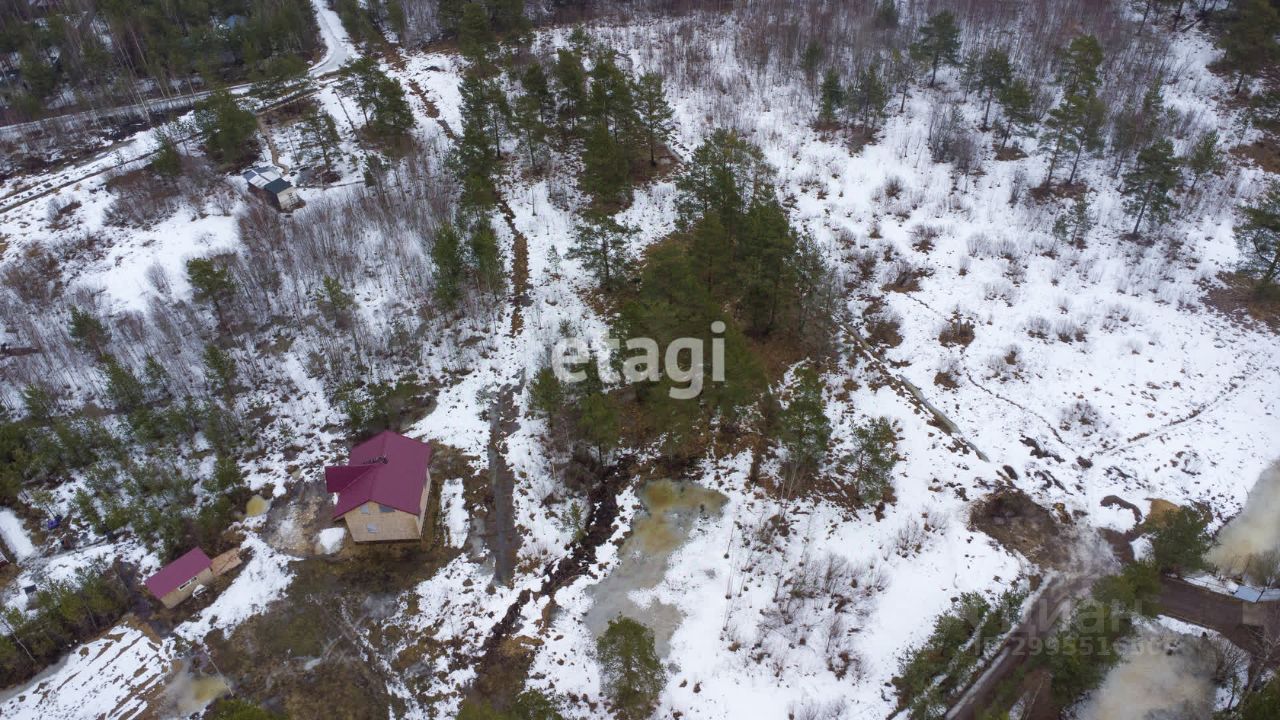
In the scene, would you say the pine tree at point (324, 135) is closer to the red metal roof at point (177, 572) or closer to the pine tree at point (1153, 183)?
the red metal roof at point (177, 572)

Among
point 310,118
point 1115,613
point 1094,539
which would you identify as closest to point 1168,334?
point 1094,539

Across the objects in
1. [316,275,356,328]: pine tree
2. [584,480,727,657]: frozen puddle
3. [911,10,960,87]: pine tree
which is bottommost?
[584,480,727,657]: frozen puddle

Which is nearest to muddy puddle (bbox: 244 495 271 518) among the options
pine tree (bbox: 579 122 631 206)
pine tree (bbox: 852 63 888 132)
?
pine tree (bbox: 579 122 631 206)

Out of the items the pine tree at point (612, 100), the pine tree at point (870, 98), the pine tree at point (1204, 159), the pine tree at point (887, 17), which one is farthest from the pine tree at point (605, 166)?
the pine tree at point (887, 17)

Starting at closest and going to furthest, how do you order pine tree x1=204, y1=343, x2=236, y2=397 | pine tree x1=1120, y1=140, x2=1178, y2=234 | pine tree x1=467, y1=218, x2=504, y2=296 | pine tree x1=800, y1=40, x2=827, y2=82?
pine tree x1=204, y1=343, x2=236, y2=397
pine tree x1=467, y1=218, x2=504, y2=296
pine tree x1=1120, y1=140, x2=1178, y2=234
pine tree x1=800, y1=40, x2=827, y2=82

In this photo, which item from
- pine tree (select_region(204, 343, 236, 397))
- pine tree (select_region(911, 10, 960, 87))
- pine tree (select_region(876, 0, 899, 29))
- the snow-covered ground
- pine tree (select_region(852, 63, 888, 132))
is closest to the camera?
the snow-covered ground

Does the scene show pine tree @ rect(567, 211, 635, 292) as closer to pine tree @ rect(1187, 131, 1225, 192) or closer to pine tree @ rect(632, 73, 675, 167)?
pine tree @ rect(632, 73, 675, 167)
